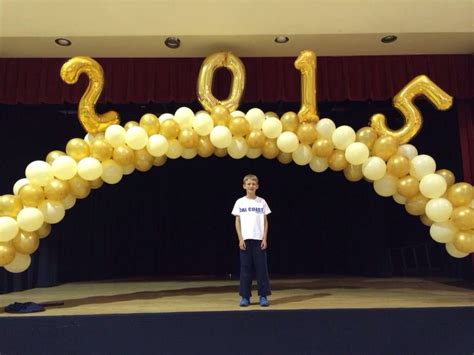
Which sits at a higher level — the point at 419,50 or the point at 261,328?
the point at 419,50

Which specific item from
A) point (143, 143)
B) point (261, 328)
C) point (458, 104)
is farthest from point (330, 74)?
point (261, 328)

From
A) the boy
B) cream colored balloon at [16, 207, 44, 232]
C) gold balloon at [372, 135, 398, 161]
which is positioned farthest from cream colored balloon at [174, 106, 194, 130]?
gold balloon at [372, 135, 398, 161]

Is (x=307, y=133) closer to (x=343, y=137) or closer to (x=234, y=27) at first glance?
(x=343, y=137)

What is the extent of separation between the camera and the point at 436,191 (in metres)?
3.79

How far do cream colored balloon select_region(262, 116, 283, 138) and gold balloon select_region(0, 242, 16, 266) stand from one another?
2.31 m

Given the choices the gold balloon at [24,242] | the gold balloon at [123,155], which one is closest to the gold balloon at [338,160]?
the gold balloon at [123,155]

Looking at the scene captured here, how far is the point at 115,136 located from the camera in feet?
12.5

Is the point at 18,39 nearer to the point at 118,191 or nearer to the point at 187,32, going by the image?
the point at 187,32

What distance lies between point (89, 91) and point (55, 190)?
964 mm

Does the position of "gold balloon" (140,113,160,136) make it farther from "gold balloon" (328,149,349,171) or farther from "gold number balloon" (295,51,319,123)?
"gold balloon" (328,149,349,171)

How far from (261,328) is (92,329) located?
121cm

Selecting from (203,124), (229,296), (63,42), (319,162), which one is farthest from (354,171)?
(63,42)

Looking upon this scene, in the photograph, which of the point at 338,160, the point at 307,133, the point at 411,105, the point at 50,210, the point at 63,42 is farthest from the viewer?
the point at 63,42

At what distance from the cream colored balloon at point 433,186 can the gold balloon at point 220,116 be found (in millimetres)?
1789
